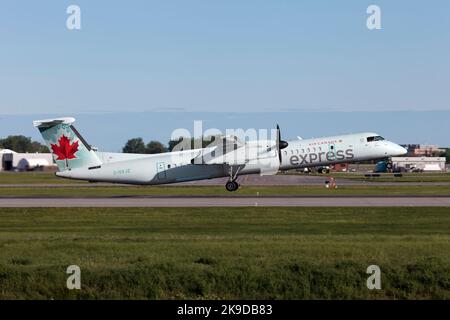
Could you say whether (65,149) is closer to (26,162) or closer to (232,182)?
(232,182)

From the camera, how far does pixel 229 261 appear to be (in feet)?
66.2

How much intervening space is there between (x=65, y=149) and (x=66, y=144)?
429 millimetres

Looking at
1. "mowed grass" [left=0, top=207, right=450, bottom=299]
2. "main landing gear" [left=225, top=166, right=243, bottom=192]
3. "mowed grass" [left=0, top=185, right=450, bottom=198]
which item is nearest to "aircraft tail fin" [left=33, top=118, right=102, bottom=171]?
"mowed grass" [left=0, top=185, right=450, bottom=198]

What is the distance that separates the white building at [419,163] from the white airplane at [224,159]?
377ft

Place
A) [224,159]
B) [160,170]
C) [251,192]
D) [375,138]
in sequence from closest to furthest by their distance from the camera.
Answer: [160,170]
[224,159]
[375,138]
[251,192]

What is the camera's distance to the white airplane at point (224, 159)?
53938 millimetres

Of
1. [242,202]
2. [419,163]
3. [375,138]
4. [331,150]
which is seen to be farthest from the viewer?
[419,163]

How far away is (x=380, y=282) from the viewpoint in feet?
61.2

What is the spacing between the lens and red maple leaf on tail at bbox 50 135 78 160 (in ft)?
173

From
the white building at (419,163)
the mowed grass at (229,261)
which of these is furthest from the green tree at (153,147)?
the mowed grass at (229,261)

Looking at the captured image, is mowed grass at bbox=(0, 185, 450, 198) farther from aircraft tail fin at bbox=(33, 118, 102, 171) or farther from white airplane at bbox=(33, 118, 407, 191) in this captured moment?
aircraft tail fin at bbox=(33, 118, 102, 171)

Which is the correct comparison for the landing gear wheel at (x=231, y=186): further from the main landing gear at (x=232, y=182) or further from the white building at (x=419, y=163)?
the white building at (x=419, y=163)

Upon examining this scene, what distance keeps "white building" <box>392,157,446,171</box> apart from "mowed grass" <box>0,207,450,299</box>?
462 feet

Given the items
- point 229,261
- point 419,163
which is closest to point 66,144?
point 229,261
